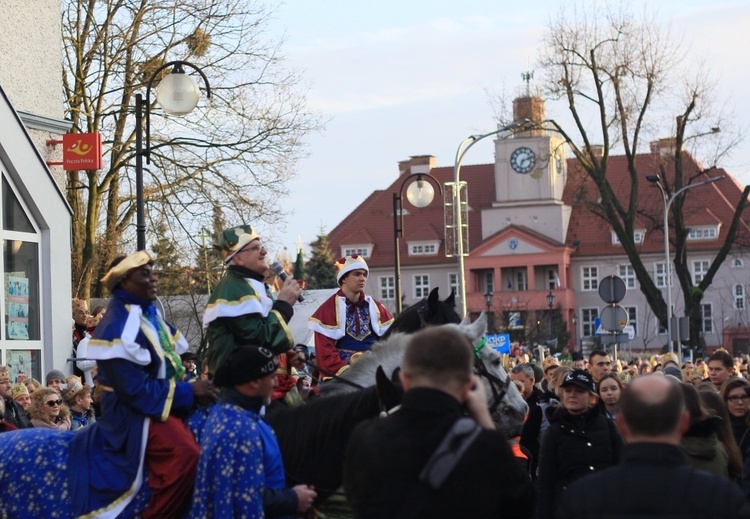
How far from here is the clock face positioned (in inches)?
4063

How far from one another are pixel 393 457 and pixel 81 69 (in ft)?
93.5

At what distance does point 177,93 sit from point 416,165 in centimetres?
8840

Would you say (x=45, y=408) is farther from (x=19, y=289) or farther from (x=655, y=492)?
(x=655, y=492)

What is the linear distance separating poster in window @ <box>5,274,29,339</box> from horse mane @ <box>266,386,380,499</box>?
13093mm

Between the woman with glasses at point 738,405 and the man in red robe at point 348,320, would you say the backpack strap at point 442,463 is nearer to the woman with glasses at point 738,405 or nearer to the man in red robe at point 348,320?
the woman with glasses at point 738,405

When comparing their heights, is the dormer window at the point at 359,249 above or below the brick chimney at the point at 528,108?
below

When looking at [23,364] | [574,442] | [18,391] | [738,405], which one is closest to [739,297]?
[23,364]

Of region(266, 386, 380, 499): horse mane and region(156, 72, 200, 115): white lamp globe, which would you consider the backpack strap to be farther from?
region(156, 72, 200, 115): white lamp globe

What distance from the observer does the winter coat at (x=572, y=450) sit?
8.69 m

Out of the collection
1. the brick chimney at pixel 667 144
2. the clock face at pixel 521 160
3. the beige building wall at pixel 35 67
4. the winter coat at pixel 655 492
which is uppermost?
the clock face at pixel 521 160

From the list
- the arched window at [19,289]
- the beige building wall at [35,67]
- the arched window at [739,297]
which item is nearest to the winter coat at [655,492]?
the arched window at [19,289]

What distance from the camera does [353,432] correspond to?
16.2ft

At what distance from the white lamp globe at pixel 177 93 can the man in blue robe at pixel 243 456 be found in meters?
10.9

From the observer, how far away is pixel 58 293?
20062 millimetres
